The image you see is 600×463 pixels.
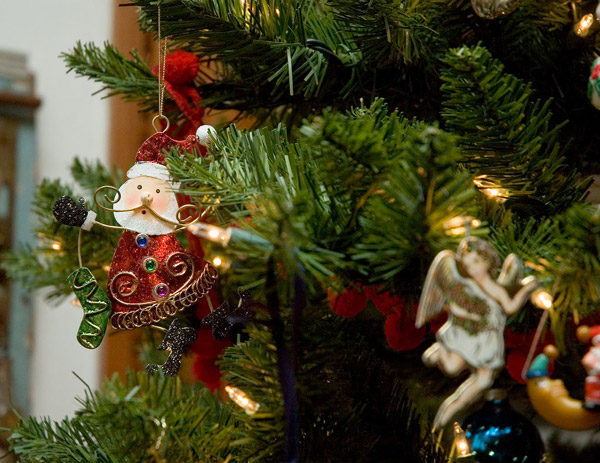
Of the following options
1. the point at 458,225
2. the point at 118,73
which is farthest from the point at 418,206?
the point at 118,73

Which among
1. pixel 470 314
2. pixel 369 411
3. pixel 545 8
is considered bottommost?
pixel 369 411

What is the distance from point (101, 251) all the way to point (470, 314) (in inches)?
14.5

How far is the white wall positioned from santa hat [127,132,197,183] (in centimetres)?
63

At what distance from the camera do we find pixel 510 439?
1.13 feet

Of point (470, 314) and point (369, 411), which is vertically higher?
point (470, 314)

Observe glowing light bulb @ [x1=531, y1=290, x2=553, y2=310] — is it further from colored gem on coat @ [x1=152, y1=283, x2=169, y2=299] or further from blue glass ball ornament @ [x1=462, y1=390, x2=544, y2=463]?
colored gem on coat @ [x1=152, y1=283, x2=169, y2=299]

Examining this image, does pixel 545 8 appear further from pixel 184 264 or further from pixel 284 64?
pixel 184 264

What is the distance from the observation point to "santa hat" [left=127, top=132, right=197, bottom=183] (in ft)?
1.44

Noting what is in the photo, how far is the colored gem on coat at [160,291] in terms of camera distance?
1.45 ft

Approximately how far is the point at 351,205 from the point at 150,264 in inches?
7.4

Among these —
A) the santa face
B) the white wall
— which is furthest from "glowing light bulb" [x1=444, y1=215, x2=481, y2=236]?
the white wall

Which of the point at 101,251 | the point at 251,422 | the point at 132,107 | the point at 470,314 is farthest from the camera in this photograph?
the point at 132,107

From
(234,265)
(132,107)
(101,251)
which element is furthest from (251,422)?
(132,107)

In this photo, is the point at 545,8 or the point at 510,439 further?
the point at 545,8
